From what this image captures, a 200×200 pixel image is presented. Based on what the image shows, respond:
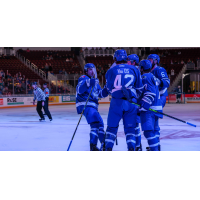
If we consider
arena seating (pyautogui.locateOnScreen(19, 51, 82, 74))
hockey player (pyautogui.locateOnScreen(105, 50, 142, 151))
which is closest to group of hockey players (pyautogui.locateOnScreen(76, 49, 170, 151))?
hockey player (pyautogui.locateOnScreen(105, 50, 142, 151))

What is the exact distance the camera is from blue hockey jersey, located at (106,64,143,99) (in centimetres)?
399

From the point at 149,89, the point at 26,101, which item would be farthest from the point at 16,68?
the point at 149,89

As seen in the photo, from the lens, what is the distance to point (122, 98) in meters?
4.01

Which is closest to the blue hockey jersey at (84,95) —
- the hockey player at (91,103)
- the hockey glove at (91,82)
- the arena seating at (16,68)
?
the hockey player at (91,103)

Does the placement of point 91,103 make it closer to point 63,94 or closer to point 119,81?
point 119,81

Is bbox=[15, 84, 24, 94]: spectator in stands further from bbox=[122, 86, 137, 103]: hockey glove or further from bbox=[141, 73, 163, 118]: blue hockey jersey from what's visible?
bbox=[122, 86, 137, 103]: hockey glove

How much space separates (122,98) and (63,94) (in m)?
18.6

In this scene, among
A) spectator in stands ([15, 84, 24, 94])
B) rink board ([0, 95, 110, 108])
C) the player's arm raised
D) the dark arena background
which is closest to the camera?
the player's arm raised

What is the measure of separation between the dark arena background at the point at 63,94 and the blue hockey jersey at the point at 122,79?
1563mm

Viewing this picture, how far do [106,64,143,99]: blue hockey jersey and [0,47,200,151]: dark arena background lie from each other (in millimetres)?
1563

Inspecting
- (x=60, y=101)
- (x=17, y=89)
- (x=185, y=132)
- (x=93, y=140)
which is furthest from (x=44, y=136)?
(x=60, y=101)

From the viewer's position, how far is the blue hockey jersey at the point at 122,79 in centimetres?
399

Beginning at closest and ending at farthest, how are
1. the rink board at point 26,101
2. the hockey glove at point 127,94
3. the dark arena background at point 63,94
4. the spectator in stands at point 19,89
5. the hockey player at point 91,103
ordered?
the hockey glove at point 127,94 → the hockey player at point 91,103 → the dark arena background at point 63,94 → the rink board at point 26,101 → the spectator in stands at point 19,89

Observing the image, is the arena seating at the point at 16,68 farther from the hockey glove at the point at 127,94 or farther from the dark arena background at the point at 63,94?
the hockey glove at the point at 127,94
